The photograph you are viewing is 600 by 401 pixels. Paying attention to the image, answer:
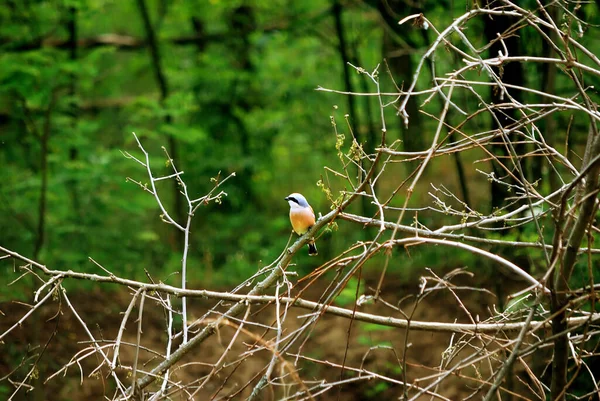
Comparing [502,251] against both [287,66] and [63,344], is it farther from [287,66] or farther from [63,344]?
[287,66]

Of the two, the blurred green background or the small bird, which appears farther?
the blurred green background

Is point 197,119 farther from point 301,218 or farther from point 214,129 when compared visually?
point 301,218

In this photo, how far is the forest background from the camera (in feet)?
23.1

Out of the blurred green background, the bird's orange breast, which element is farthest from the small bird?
the blurred green background

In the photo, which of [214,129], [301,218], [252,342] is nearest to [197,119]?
[214,129]

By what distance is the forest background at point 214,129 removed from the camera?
7.05 meters

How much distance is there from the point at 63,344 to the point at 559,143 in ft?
19.7

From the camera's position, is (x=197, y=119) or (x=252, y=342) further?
(x=197, y=119)

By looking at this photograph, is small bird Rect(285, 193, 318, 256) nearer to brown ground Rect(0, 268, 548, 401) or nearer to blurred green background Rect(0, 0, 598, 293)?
brown ground Rect(0, 268, 548, 401)

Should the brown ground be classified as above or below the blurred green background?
below

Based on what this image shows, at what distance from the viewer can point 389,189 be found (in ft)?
38.9

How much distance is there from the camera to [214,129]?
34.5ft

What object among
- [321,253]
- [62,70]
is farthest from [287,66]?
[62,70]

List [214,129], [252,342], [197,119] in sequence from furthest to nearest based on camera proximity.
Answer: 1. [214,129]
2. [197,119]
3. [252,342]
